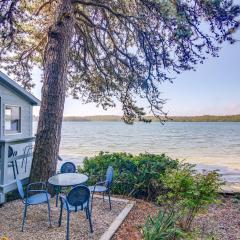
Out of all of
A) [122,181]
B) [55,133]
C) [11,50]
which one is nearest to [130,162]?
[122,181]

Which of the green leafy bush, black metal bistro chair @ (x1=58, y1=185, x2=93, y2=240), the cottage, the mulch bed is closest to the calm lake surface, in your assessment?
the mulch bed

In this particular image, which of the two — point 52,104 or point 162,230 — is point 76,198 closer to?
point 162,230

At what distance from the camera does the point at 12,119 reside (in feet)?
39.4

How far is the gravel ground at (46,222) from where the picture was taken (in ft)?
17.4

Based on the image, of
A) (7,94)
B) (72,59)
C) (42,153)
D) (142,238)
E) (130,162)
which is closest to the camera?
(142,238)

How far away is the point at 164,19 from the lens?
8.10 meters

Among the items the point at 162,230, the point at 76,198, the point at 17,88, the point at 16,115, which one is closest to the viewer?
the point at 76,198

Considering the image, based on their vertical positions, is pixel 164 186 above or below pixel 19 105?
below

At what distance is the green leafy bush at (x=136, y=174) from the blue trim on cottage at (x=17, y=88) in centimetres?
422

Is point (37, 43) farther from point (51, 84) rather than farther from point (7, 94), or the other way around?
point (51, 84)

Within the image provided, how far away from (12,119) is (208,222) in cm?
826

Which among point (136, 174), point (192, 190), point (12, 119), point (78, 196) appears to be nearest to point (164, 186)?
point (136, 174)

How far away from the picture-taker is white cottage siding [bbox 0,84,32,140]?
10922mm

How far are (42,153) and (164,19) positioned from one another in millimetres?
4657
